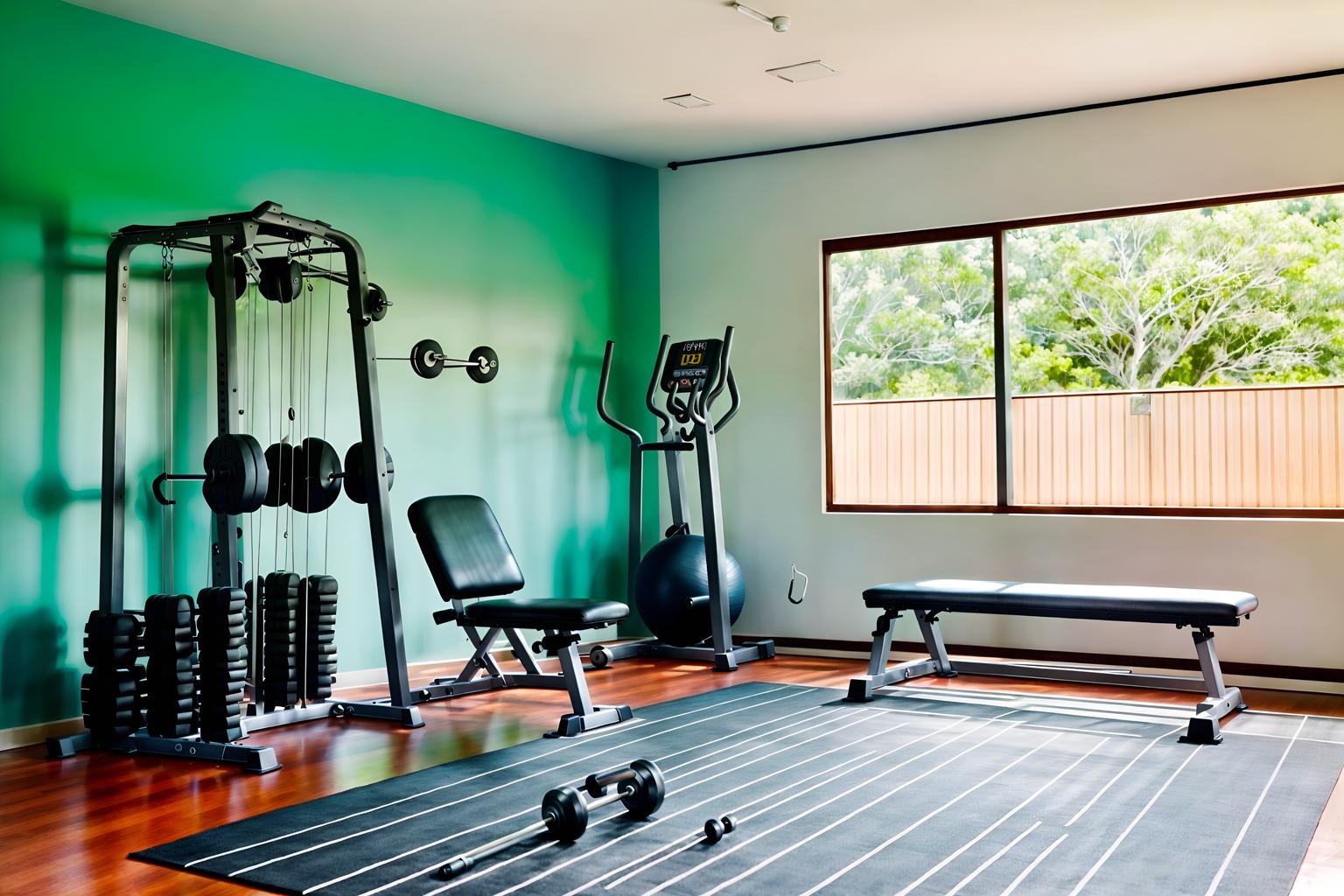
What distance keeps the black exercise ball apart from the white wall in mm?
639

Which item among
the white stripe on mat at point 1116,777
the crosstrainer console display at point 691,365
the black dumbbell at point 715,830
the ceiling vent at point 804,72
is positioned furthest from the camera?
the crosstrainer console display at point 691,365

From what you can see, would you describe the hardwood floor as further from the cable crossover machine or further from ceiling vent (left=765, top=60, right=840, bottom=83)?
ceiling vent (left=765, top=60, right=840, bottom=83)

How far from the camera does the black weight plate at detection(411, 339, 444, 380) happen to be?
4895 mm

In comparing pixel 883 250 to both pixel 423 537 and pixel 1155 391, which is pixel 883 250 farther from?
pixel 423 537

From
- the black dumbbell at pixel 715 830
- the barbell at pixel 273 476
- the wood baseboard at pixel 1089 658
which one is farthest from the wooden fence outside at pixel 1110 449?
the black dumbbell at pixel 715 830

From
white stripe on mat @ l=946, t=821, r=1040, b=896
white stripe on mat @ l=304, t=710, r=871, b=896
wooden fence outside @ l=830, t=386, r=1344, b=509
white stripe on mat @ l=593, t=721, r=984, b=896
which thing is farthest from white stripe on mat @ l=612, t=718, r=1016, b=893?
wooden fence outside @ l=830, t=386, r=1344, b=509

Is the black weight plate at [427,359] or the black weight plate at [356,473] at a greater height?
the black weight plate at [427,359]

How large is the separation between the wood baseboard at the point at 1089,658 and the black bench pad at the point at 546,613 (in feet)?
6.71

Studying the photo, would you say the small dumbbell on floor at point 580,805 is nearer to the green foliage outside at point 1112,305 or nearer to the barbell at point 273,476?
the barbell at point 273,476

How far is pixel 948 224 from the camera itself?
20.3ft

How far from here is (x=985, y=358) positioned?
6.12 meters

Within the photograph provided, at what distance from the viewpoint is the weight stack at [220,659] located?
3953 millimetres

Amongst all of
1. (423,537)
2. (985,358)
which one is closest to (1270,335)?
(985,358)

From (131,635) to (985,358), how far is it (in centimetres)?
410
